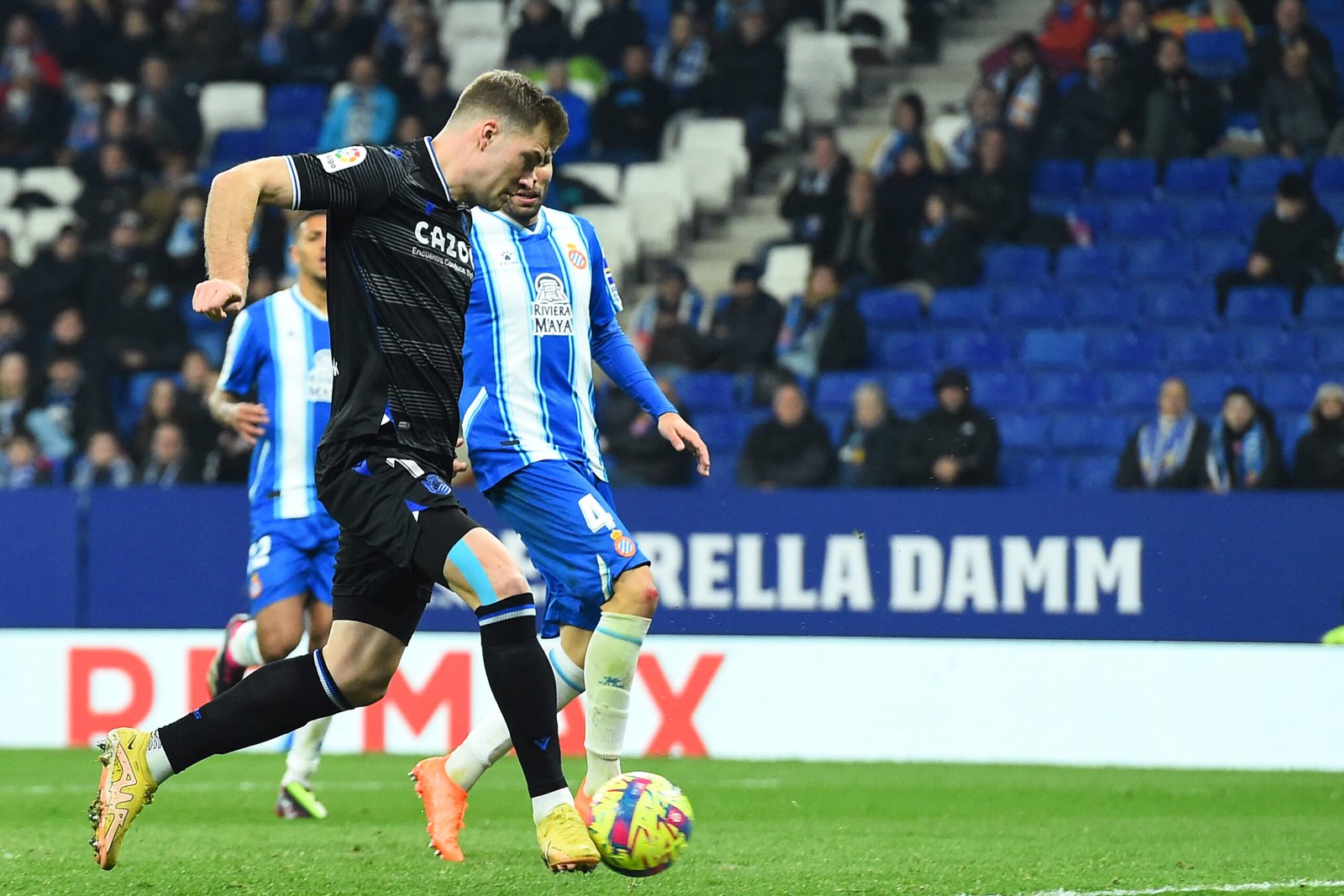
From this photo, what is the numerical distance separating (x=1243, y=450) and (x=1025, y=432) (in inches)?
64.3

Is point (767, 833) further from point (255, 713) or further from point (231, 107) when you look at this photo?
point (231, 107)

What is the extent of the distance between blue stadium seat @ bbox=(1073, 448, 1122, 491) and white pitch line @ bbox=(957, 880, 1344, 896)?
6.86 meters

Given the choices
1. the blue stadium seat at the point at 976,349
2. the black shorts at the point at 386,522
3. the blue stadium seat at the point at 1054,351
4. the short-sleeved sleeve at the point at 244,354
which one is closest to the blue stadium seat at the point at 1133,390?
the blue stadium seat at the point at 1054,351

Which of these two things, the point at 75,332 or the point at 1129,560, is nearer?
the point at 1129,560

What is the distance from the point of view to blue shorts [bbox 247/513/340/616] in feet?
23.3

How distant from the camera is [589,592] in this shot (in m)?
5.79

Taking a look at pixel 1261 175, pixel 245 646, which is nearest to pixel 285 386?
pixel 245 646

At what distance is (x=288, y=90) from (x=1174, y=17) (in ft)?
24.8

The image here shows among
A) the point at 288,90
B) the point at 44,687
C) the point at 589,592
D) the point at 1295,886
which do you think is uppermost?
the point at 288,90

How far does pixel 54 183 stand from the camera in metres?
16.6

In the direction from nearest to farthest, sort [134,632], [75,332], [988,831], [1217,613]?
[988,831], [134,632], [1217,613], [75,332]

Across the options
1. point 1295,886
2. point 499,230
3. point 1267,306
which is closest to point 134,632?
point 499,230

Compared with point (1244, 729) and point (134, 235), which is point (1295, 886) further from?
point (134, 235)

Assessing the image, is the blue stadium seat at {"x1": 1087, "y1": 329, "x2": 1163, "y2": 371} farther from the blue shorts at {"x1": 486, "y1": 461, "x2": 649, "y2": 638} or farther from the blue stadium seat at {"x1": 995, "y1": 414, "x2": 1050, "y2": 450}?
the blue shorts at {"x1": 486, "y1": 461, "x2": 649, "y2": 638}
